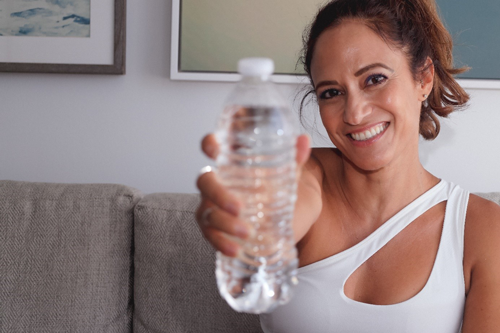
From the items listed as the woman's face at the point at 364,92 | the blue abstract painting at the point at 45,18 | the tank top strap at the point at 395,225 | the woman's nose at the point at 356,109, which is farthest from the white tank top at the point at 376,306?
the blue abstract painting at the point at 45,18

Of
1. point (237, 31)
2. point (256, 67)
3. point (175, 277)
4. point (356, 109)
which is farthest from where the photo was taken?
point (237, 31)

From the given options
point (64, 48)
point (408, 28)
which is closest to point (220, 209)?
point (408, 28)

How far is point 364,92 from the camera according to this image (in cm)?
116

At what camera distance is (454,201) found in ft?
4.55

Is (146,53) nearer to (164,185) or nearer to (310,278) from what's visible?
(164,185)

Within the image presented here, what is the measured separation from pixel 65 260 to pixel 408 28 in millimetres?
1266

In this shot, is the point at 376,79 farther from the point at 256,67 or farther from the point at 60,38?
the point at 60,38

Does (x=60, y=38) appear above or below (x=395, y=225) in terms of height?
above

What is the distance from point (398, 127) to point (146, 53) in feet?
3.61

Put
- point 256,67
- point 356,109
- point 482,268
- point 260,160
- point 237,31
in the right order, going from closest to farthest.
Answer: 1. point 256,67
2. point 260,160
3. point 356,109
4. point 482,268
5. point 237,31

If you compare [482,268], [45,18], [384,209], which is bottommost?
[482,268]

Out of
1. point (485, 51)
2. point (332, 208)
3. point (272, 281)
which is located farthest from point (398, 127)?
point (485, 51)

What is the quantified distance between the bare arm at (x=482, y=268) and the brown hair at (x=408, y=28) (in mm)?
367

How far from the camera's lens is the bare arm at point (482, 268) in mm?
1223
